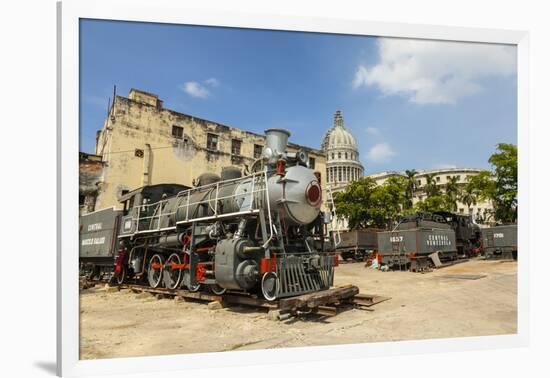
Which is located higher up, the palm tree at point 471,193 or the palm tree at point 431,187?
the palm tree at point 431,187

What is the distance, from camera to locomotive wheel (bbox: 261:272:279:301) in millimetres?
7426

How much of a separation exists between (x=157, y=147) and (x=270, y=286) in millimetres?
9347

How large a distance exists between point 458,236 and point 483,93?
15690mm

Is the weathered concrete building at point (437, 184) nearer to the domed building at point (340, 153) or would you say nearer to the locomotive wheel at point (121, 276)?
the domed building at point (340, 153)

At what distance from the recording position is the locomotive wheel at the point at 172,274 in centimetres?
995

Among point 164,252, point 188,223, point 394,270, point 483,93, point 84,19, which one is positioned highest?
point 84,19

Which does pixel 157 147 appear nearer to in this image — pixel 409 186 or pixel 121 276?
pixel 121 276

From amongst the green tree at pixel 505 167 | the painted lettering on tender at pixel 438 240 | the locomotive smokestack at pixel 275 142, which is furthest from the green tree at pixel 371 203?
the locomotive smokestack at pixel 275 142

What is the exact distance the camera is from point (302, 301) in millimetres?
7168

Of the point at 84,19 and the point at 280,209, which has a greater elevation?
the point at 84,19

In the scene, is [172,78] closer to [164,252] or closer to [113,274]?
[164,252]

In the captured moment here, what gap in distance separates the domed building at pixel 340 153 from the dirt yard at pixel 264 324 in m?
4.09
